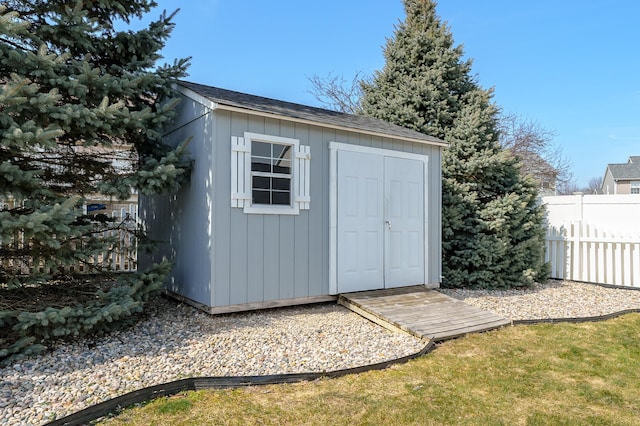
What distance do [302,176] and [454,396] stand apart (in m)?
3.31

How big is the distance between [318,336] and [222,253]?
5.08 feet

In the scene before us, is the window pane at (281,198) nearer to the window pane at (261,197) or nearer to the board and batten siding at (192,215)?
the window pane at (261,197)

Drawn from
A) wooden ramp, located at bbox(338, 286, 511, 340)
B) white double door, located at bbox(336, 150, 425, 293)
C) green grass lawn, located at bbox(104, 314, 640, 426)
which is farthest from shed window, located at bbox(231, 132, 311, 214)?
green grass lawn, located at bbox(104, 314, 640, 426)

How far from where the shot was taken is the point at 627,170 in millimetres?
31844

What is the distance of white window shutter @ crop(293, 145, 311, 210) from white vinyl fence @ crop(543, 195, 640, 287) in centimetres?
628

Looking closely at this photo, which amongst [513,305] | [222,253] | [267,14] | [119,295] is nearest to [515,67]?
[267,14]

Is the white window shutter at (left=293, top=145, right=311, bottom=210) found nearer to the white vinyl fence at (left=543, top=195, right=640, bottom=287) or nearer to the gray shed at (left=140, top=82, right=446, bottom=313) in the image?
the gray shed at (left=140, top=82, right=446, bottom=313)

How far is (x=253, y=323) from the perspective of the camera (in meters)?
4.60

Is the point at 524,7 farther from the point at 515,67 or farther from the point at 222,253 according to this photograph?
the point at 222,253

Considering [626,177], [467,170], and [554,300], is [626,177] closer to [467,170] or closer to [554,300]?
[467,170]

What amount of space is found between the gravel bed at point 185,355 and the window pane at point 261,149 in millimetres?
2125

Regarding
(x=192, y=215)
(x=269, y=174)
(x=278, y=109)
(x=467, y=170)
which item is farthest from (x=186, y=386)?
(x=467, y=170)

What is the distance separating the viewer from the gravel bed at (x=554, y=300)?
5711 mm

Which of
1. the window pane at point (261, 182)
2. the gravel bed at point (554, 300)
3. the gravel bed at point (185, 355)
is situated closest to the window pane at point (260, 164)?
the window pane at point (261, 182)
